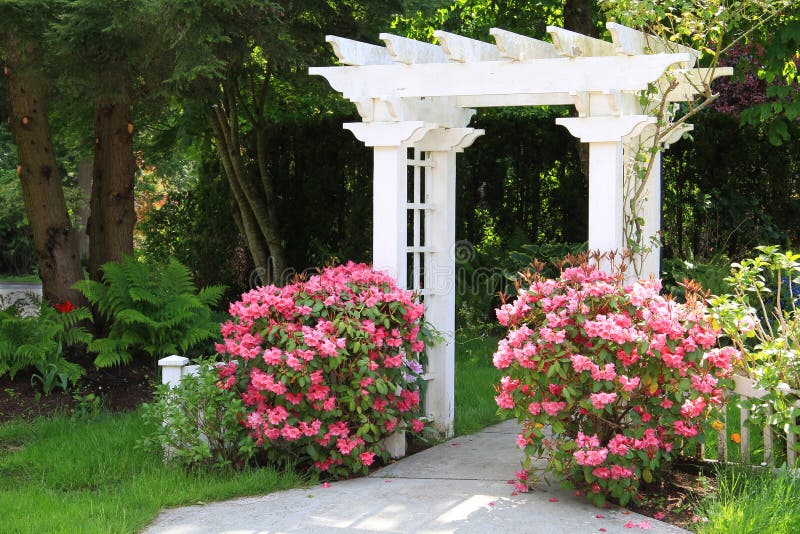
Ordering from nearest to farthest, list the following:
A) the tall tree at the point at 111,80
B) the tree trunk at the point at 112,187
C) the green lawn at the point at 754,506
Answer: the green lawn at the point at 754,506 < the tall tree at the point at 111,80 < the tree trunk at the point at 112,187

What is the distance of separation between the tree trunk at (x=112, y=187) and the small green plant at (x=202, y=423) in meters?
3.73

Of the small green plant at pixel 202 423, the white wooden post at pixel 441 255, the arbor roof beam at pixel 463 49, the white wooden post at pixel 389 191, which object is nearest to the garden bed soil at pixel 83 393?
the small green plant at pixel 202 423

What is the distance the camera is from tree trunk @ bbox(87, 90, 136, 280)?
352 inches

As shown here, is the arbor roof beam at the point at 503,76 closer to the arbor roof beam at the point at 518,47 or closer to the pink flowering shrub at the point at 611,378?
the arbor roof beam at the point at 518,47

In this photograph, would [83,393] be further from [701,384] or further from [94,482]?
[701,384]

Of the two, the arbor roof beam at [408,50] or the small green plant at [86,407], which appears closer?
the arbor roof beam at [408,50]

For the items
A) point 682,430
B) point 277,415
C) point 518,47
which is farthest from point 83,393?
point 682,430

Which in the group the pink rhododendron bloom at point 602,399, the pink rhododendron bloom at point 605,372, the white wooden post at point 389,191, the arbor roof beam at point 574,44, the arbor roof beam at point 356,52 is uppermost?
the arbor roof beam at point 356,52

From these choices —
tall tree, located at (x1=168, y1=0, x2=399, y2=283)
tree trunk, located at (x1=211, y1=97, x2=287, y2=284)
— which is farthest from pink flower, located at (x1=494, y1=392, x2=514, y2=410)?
tree trunk, located at (x1=211, y1=97, x2=287, y2=284)

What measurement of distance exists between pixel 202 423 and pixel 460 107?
2766 mm

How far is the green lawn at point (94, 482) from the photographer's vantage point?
454 cm

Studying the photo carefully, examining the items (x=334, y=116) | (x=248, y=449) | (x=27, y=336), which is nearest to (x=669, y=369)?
(x=248, y=449)

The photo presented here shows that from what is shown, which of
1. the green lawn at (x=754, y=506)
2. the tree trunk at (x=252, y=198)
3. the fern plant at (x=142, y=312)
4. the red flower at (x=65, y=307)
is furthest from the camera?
the tree trunk at (x=252, y=198)

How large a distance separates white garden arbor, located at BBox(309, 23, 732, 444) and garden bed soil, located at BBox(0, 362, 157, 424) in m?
2.40
